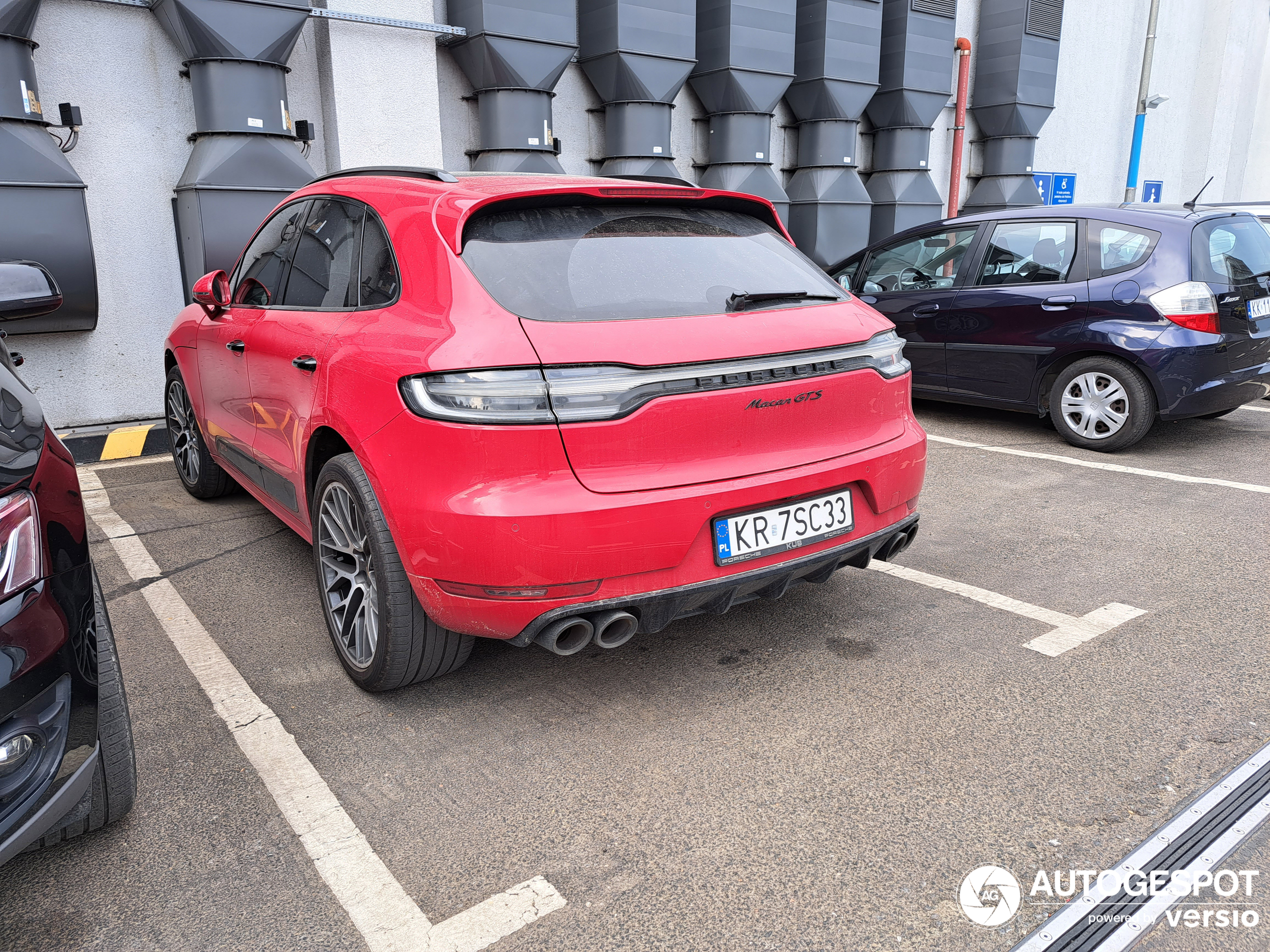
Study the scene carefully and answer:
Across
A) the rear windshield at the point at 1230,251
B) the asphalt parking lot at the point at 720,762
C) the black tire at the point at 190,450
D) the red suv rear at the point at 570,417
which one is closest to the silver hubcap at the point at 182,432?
the black tire at the point at 190,450

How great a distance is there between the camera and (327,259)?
3107mm

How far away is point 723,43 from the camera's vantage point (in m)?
8.67

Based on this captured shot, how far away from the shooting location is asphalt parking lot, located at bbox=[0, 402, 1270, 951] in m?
1.89

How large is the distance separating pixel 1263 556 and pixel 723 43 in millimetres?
6836

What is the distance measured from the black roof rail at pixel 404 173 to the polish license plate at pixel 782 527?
55.6 inches

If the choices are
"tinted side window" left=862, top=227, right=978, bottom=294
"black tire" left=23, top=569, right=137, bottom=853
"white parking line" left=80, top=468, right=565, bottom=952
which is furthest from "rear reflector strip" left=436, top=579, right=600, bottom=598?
"tinted side window" left=862, top=227, right=978, bottom=294

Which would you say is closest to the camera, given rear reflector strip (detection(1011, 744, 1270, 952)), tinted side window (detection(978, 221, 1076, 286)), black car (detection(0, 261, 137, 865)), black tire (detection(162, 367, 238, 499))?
black car (detection(0, 261, 137, 865))

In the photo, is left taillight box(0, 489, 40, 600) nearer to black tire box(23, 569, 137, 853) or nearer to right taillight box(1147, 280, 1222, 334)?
black tire box(23, 569, 137, 853)

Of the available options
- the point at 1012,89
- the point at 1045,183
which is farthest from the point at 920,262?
the point at 1045,183

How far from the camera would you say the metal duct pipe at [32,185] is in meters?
5.36

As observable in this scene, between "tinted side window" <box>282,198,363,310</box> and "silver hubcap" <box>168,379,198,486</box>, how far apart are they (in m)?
1.63

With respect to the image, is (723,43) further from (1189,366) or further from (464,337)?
(464,337)

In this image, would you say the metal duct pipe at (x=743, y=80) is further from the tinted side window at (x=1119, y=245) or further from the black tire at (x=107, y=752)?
the black tire at (x=107, y=752)

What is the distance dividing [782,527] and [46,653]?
1.71 metres
